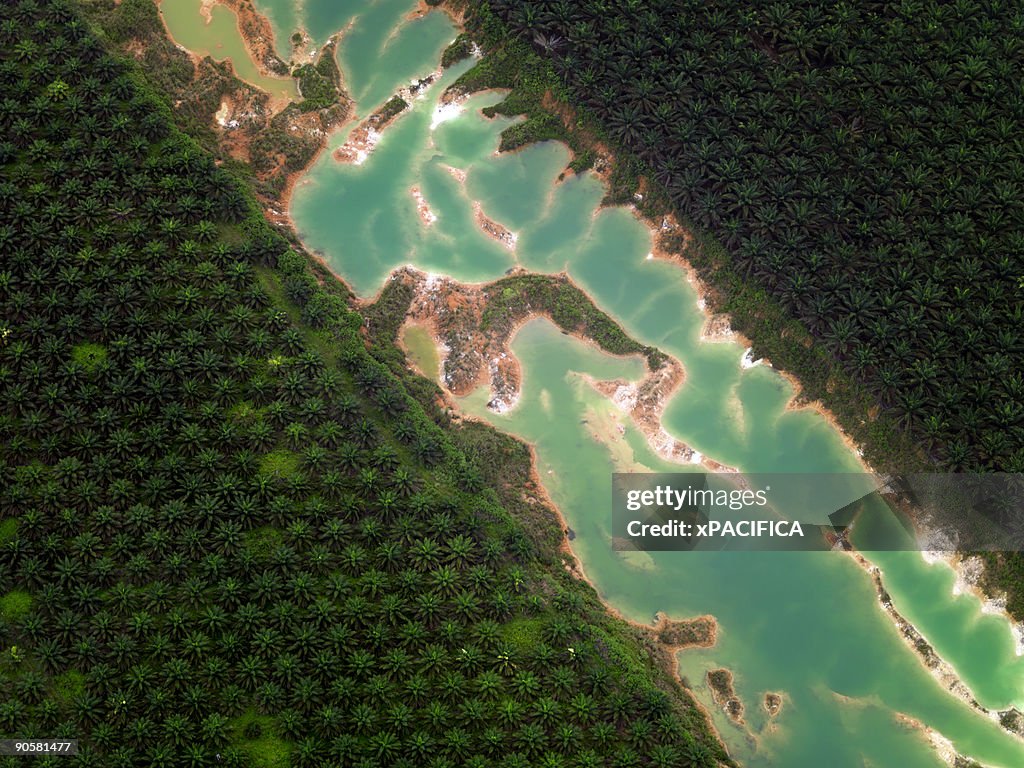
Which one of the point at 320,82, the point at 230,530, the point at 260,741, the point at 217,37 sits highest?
the point at 320,82

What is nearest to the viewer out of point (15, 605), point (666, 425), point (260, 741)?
point (260, 741)

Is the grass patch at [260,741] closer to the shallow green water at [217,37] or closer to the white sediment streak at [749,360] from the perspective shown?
the white sediment streak at [749,360]

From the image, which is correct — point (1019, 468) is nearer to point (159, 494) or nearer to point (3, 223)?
point (159, 494)

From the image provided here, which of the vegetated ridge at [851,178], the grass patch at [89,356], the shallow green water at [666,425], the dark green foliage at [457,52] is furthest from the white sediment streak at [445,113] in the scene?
the grass patch at [89,356]

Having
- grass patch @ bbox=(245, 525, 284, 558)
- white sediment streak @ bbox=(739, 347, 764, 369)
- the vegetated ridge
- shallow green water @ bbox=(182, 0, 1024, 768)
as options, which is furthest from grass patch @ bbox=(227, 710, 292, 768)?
the vegetated ridge

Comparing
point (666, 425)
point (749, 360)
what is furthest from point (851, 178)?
point (666, 425)

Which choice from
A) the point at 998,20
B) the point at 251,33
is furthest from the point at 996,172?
the point at 251,33

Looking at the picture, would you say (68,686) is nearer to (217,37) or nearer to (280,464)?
(280,464)
